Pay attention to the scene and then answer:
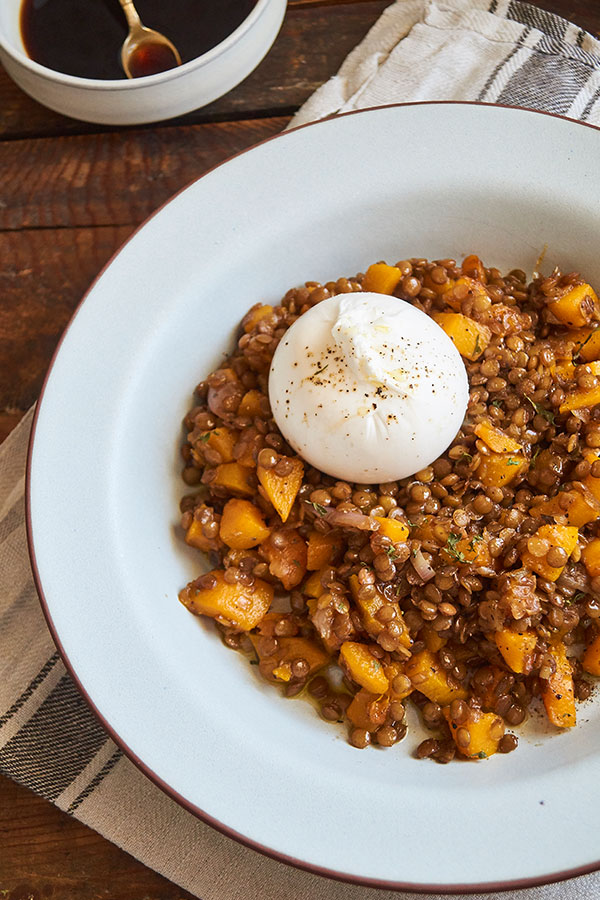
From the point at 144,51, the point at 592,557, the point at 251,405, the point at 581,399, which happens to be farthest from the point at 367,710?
the point at 144,51

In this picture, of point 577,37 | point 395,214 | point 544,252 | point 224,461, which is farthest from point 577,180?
A: point 224,461

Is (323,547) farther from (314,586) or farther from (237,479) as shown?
(237,479)

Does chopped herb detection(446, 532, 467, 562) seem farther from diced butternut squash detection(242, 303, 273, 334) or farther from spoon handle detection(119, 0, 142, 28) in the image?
spoon handle detection(119, 0, 142, 28)

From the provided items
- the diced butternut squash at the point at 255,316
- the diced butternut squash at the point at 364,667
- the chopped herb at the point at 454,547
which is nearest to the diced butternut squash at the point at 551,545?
the chopped herb at the point at 454,547

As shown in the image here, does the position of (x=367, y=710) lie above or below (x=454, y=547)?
below

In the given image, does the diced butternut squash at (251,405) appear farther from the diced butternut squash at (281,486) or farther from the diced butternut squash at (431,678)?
the diced butternut squash at (431,678)

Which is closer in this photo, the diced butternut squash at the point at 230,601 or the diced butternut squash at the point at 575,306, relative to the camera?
the diced butternut squash at the point at 230,601
